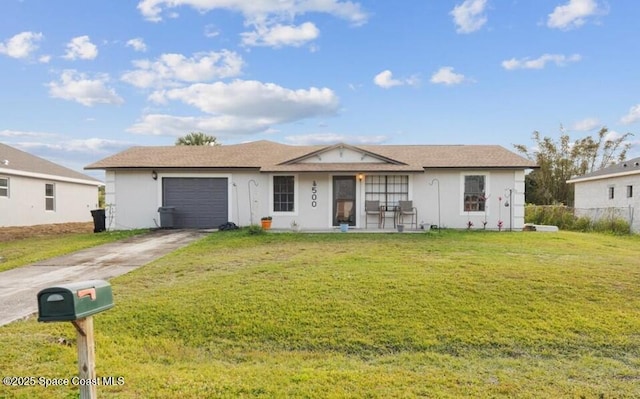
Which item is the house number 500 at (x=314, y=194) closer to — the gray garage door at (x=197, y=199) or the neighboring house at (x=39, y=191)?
the gray garage door at (x=197, y=199)

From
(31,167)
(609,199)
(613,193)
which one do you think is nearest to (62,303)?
(31,167)

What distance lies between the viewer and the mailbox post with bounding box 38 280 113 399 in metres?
2.12

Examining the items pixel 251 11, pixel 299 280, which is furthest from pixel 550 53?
pixel 299 280

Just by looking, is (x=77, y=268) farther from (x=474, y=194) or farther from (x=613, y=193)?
(x=613, y=193)

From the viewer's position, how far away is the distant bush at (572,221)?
51.9ft

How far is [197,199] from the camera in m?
15.0

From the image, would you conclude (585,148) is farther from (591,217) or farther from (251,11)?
(251,11)

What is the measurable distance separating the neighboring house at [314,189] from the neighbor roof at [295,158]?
0.21 ft

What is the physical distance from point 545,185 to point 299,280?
30607 mm

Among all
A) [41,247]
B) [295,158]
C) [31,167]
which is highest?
[31,167]

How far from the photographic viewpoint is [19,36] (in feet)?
48.0

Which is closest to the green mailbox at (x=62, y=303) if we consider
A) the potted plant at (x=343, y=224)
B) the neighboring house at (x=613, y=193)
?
the potted plant at (x=343, y=224)

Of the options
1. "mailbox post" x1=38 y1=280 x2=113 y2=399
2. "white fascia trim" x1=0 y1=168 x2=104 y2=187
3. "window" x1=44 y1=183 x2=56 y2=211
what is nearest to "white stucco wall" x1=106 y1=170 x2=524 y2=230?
"white fascia trim" x1=0 y1=168 x2=104 y2=187

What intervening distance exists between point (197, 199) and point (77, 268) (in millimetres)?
7074
